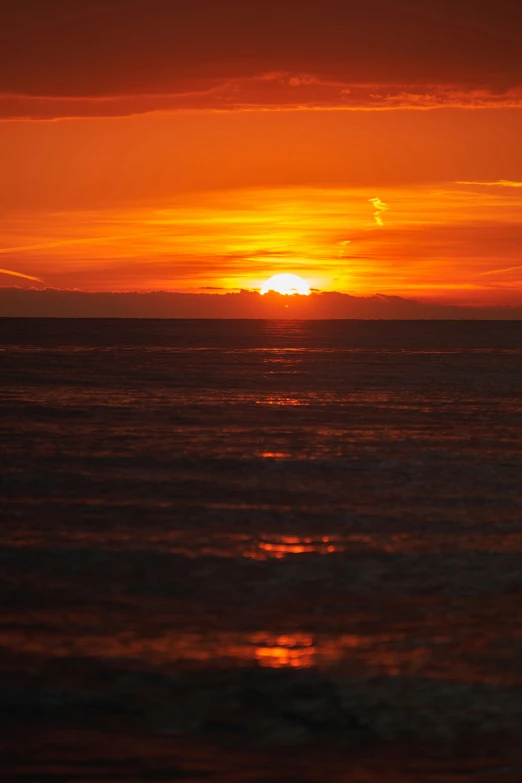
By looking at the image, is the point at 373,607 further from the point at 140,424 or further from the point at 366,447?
the point at 140,424

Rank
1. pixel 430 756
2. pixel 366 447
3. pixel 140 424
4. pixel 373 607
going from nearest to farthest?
pixel 430 756, pixel 373 607, pixel 366 447, pixel 140 424

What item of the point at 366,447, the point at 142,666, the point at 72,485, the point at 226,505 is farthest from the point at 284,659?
the point at 366,447

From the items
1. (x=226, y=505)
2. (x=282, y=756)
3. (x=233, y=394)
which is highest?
(x=233, y=394)

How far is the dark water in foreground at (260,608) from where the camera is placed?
8453 millimetres

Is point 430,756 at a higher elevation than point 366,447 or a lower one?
lower

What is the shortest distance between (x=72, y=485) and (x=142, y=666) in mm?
10943

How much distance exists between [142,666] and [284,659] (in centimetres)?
160

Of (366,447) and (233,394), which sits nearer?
(366,447)

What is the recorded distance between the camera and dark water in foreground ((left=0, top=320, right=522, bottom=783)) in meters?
8.45

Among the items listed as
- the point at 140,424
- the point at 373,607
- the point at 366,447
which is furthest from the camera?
the point at 140,424

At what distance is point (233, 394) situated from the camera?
44000mm

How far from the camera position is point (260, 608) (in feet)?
40.1

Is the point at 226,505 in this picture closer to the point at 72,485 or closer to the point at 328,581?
the point at 72,485

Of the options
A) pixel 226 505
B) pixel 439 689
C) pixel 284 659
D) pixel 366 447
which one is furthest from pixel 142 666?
pixel 366 447
